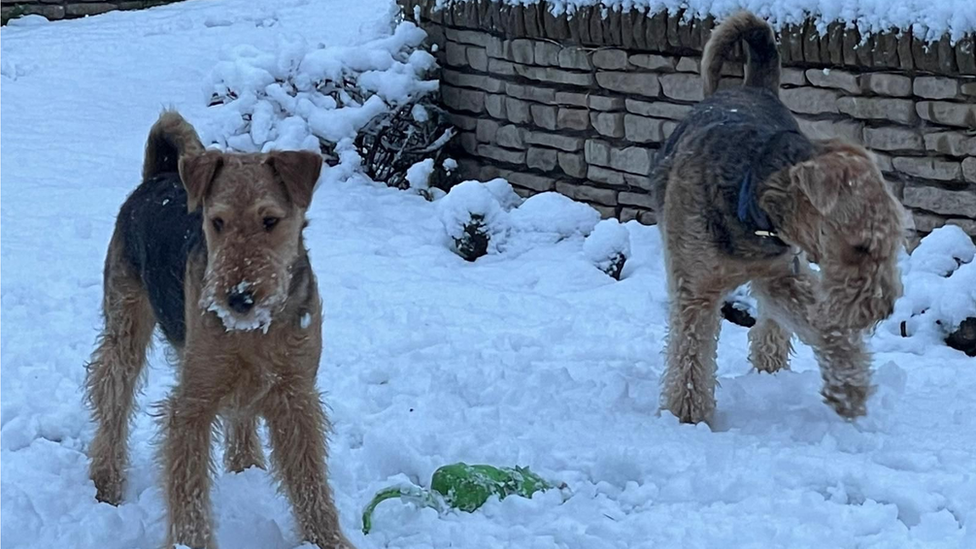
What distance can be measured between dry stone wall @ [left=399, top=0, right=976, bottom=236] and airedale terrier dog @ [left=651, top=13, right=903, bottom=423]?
1174 mm

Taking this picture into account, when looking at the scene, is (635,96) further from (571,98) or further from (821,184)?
(821,184)

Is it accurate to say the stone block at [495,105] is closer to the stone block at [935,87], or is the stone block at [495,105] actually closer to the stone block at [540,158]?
the stone block at [540,158]

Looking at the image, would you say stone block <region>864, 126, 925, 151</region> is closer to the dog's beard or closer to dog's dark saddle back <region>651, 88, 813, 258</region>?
dog's dark saddle back <region>651, 88, 813, 258</region>

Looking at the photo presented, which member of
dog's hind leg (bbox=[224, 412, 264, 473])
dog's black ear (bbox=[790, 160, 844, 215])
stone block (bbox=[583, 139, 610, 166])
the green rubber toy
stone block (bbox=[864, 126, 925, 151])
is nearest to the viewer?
the green rubber toy

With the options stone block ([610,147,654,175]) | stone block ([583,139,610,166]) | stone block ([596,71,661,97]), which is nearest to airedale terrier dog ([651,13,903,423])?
stone block ([596,71,661,97])

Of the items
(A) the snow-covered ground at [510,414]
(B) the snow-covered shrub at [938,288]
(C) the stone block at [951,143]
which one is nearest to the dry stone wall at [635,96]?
(C) the stone block at [951,143]

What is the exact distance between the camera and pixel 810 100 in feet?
22.3

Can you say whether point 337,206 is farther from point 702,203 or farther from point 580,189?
point 702,203

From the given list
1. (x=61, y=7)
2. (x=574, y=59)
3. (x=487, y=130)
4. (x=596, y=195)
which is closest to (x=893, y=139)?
(x=596, y=195)

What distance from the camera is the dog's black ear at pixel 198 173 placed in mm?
3375

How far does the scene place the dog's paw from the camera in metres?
4.41

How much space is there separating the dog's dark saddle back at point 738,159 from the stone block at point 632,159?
2.77 m

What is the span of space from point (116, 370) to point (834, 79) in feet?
14.1

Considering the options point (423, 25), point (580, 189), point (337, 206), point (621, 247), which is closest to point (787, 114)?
point (621, 247)
